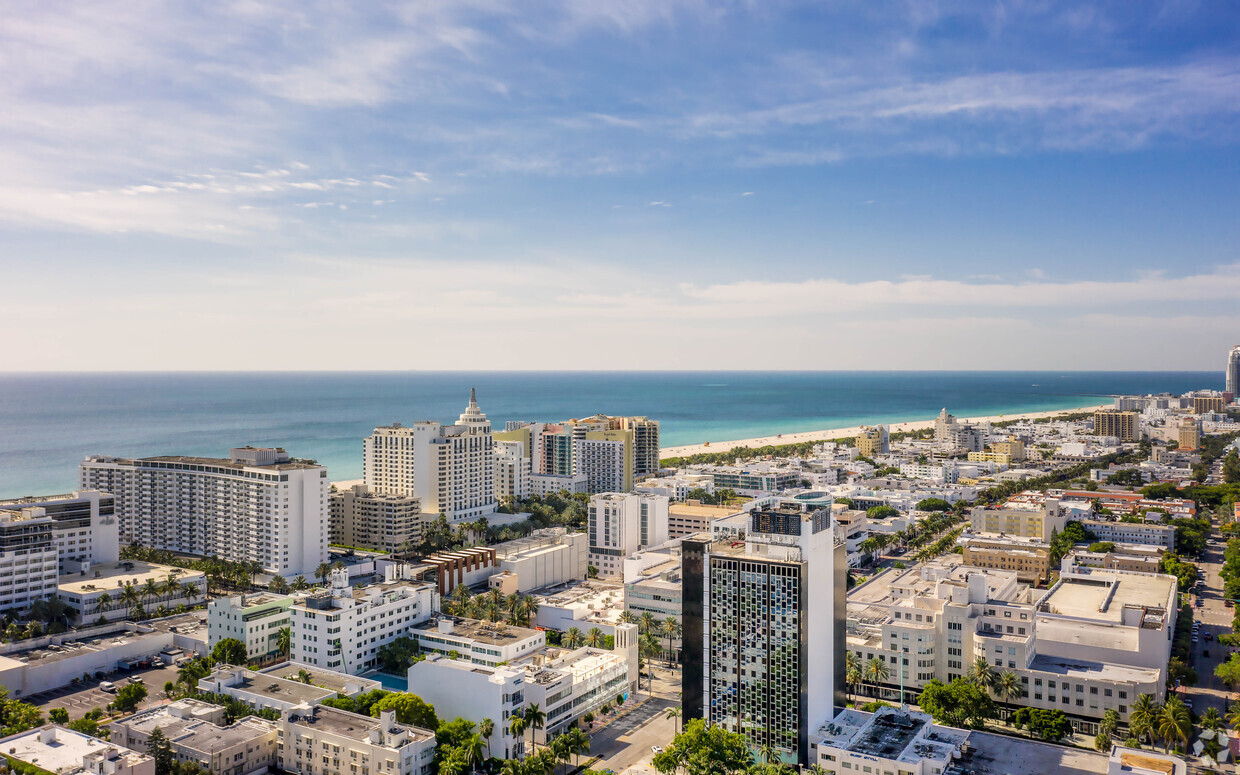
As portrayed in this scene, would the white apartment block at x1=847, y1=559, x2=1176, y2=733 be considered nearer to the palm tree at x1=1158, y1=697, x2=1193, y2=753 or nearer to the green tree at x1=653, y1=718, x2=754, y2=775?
the palm tree at x1=1158, y1=697, x2=1193, y2=753

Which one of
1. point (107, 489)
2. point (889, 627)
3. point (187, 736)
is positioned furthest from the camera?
point (107, 489)

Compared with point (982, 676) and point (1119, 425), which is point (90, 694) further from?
point (1119, 425)

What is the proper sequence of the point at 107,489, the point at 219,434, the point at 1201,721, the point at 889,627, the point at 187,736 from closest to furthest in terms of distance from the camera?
the point at 187,736 → the point at 1201,721 → the point at 889,627 → the point at 107,489 → the point at 219,434

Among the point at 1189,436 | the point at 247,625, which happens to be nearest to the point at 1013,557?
the point at 247,625

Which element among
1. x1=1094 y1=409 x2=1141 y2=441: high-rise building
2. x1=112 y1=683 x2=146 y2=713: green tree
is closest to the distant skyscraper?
x1=1094 y1=409 x2=1141 y2=441: high-rise building

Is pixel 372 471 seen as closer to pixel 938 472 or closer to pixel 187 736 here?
pixel 187 736

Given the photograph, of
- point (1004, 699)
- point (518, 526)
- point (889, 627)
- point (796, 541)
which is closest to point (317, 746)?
point (796, 541)
